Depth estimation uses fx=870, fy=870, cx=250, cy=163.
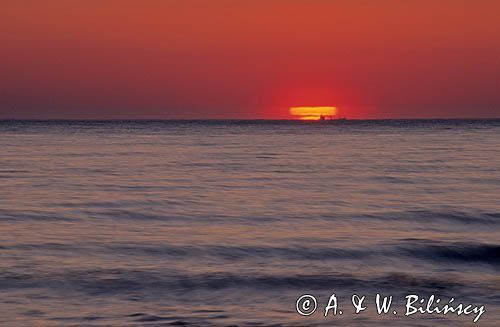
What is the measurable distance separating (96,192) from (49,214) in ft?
21.3

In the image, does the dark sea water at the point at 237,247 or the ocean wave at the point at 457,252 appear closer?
the dark sea water at the point at 237,247

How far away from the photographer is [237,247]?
19.2 meters

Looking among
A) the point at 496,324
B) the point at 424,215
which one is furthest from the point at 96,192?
the point at 496,324

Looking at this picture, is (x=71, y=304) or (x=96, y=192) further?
(x=96, y=192)

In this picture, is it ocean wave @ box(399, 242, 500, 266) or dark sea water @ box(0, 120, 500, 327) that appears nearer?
dark sea water @ box(0, 120, 500, 327)

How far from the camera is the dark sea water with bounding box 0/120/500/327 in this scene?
44.5 ft

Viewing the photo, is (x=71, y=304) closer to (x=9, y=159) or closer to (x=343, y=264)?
(x=343, y=264)

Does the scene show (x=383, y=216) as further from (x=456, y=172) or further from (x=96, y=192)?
(x=456, y=172)

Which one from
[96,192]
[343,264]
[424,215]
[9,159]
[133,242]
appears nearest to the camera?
[343,264]

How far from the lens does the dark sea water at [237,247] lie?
44.5 feet

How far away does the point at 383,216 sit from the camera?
2484cm

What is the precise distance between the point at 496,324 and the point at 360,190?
774 inches

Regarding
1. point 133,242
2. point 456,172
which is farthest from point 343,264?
point 456,172

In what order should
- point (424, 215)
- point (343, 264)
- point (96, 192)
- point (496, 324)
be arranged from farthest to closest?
1. point (96, 192)
2. point (424, 215)
3. point (343, 264)
4. point (496, 324)
